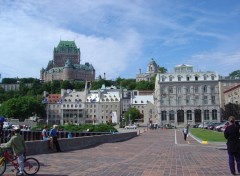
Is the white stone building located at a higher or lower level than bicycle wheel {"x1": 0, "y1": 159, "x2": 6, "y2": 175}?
higher

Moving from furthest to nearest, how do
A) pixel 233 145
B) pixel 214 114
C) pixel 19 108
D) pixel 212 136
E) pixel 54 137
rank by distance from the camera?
pixel 19 108 < pixel 214 114 < pixel 212 136 < pixel 54 137 < pixel 233 145

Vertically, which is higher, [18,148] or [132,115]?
[132,115]

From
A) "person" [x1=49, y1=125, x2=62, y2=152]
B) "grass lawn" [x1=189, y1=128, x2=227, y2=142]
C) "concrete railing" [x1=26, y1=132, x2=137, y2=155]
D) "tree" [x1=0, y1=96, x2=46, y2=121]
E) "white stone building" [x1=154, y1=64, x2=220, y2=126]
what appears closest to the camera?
"concrete railing" [x1=26, y1=132, x2=137, y2=155]

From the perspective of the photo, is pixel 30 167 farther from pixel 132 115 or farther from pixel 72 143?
pixel 132 115

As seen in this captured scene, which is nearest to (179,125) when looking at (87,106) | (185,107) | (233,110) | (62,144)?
(185,107)

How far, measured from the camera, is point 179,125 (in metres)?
114

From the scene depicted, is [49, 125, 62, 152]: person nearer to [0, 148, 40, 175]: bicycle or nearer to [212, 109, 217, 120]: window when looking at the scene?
[0, 148, 40, 175]: bicycle

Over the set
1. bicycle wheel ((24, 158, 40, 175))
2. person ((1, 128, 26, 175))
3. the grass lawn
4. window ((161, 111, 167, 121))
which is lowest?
the grass lawn

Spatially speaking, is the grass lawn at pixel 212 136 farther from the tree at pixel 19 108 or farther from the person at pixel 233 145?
the tree at pixel 19 108

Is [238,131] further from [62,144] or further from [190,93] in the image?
[190,93]

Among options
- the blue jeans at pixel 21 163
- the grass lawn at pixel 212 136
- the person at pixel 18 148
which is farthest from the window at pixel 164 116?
the blue jeans at pixel 21 163

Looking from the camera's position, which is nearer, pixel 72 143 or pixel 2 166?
pixel 2 166

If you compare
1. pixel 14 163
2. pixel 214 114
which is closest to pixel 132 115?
pixel 214 114

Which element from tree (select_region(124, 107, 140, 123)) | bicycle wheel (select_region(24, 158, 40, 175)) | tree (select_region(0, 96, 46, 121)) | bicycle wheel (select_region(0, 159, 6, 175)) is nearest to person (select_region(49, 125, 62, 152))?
bicycle wheel (select_region(24, 158, 40, 175))
